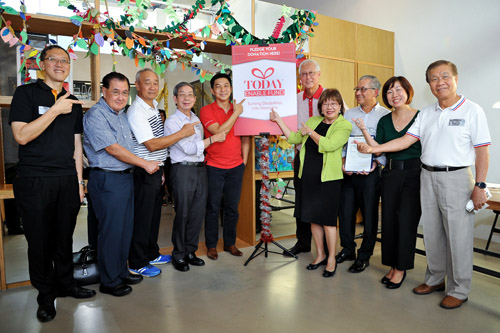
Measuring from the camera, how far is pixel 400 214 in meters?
2.79

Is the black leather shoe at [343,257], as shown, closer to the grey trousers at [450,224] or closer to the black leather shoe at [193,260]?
the grey trousers at [450,224]

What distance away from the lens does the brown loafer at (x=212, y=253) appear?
3498 millimetres

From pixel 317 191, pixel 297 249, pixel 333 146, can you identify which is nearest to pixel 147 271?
pixel 297 249

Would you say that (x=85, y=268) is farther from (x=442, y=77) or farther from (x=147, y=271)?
(x=442, y=77)

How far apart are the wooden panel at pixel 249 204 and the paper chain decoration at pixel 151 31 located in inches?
41.4

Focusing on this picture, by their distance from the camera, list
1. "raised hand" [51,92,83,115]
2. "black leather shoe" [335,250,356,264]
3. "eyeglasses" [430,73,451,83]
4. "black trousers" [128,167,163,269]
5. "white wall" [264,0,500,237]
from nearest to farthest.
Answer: "raised hand" [51,92,83,115] → "eyeglasses" [430,73,451,83] → "black trousers" [128,167,163,269] → "black leather shoe" [335,250,356,264] → "white wall" [264,0,500,237]

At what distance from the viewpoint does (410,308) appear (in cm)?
249

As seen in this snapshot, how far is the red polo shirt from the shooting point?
343cm

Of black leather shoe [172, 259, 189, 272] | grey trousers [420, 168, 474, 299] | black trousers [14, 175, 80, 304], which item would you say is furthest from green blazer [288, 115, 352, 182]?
black trousers [14, 175, 80, 304]

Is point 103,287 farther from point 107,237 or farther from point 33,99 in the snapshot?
point 33,99

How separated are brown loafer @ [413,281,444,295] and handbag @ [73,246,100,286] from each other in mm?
2538

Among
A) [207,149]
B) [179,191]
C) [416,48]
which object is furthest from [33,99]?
[416,48]

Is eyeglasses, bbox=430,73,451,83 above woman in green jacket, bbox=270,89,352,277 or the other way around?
above

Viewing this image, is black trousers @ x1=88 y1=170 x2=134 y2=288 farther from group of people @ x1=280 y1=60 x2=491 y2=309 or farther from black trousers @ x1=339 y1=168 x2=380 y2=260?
black trousers @ x1=339 y1=168 x2=380 y2=260
